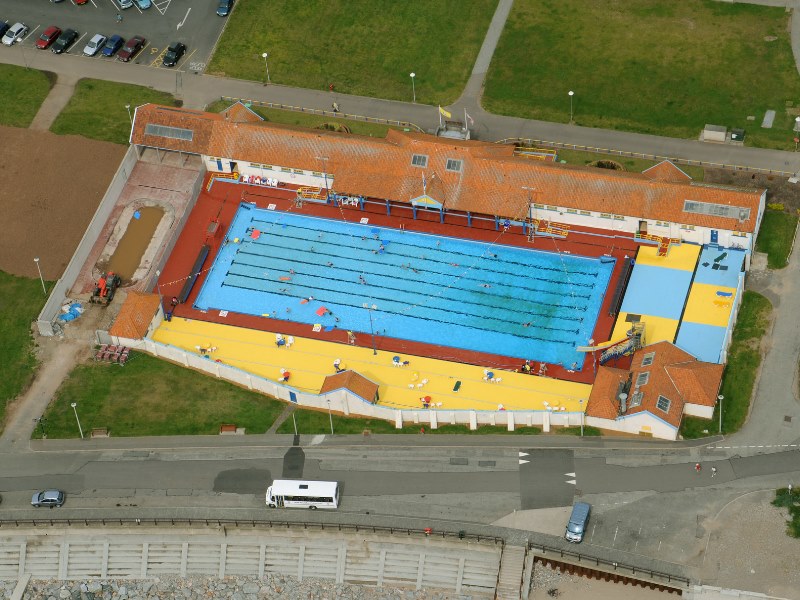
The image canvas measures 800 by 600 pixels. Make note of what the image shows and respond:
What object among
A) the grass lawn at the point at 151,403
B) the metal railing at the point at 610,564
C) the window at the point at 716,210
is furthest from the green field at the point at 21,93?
the metal railing at the point at 610,564

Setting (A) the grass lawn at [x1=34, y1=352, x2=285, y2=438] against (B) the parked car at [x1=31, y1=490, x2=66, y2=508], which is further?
(A) the grass lawn at [x1=34, y1=352, x2=285, y2=438]

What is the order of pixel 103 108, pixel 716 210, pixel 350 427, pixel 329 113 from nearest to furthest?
1. pixel 350 427
2. pixel 716 210
3. pixel 329 113
4. pixel 103 108

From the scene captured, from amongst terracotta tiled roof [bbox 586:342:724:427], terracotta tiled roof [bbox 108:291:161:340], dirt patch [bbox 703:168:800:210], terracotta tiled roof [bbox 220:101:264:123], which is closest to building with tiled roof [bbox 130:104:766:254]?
A: terracotta tiled roof [bbox 220:101:264:123]

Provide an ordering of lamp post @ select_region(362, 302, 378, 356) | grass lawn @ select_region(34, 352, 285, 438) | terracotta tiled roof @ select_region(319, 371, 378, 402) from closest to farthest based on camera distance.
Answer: terracotta tiled roof @ select_region(319, 371, 378, 402) < grass lawn @ select_region(34, 352, 285, 438) < lamp post @ select_region(362, 302, 378, 356)

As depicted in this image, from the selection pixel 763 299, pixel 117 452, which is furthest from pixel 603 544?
pixel 117 452

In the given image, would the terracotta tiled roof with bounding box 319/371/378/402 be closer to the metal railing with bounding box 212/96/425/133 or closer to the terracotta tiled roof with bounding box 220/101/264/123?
the metal railing with bounding box 212/96/425/133

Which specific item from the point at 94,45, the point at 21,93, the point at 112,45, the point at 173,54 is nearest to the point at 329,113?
the point at 173,54

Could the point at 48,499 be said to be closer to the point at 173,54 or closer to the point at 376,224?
the point at 376,224
